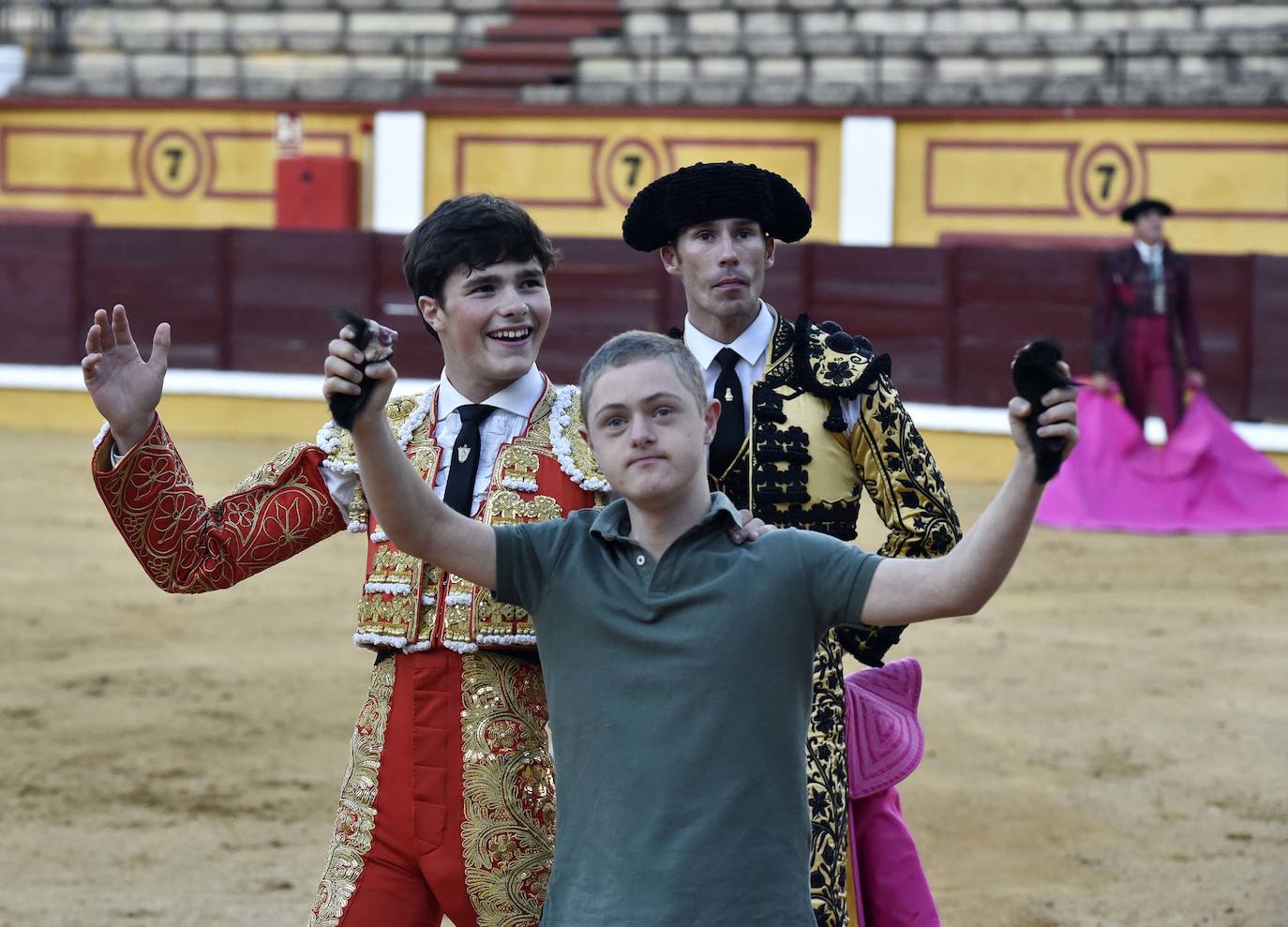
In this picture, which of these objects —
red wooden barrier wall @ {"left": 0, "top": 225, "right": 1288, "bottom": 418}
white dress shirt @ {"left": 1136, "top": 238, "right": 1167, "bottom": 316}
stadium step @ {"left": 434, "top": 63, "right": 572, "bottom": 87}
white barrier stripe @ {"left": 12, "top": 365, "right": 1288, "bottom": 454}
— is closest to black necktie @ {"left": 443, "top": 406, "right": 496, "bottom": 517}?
white dress shirt @ {"left": 1136, "top": 238, "right": 1167, "bottom": 316}

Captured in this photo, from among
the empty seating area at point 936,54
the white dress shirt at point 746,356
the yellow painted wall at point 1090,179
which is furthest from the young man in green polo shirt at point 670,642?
the empty seating area at point 936,54

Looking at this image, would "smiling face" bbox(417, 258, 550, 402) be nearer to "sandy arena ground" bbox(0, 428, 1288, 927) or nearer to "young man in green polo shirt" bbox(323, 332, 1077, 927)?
"young man in green polo shirt" bbox(323, 332, 1077, 927)

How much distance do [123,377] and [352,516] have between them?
0.30 metres

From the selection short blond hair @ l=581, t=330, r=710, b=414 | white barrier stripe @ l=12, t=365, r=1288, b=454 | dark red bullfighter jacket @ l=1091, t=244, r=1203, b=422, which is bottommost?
short blond hair @ l=581, t=330, r=710, b=414

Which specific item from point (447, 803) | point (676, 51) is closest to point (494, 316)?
point (447, 803)

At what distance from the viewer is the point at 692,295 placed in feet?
8.48

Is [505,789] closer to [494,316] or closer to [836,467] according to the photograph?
[494,316]

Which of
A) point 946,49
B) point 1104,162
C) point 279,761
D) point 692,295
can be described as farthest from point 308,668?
point 946,49

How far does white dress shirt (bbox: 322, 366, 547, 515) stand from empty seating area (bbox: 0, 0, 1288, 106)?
9.61 m

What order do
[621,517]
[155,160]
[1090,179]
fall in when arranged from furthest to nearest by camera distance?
[155,160] < [1090,179] < [621,517]

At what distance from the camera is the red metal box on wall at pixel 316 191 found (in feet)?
42.4

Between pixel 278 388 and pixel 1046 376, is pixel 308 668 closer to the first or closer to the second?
pixel 1046 376

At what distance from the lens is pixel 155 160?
13531mm

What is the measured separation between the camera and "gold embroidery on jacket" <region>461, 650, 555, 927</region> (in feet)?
7.34
